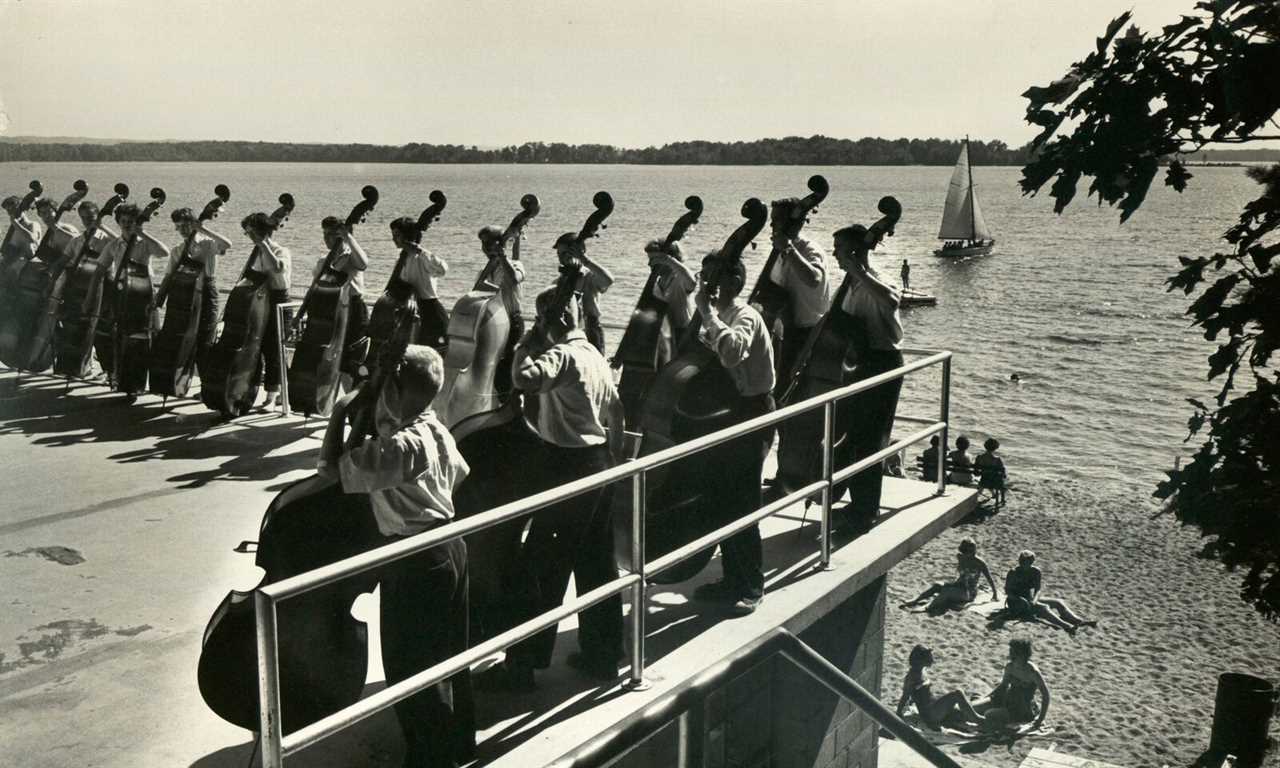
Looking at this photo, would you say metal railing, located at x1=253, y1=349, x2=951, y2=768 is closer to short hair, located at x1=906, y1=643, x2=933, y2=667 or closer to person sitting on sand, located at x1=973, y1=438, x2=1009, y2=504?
short hair, located at x1=906, y1=643, x2=933, y2=667

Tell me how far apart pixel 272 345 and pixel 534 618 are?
5966mm

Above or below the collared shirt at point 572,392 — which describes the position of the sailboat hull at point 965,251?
below

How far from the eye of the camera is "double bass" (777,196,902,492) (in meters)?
6.51

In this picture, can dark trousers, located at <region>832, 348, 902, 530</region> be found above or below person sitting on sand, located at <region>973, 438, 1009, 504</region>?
above

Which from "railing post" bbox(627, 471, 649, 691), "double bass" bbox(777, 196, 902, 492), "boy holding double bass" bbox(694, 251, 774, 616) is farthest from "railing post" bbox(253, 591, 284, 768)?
"double bass" bbox(777, 196, 902, 492)

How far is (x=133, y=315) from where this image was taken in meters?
10.2

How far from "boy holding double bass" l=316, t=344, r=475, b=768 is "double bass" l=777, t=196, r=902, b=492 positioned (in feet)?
8.58

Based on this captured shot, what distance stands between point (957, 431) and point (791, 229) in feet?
135

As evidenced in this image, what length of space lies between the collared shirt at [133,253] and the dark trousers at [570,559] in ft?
19.3

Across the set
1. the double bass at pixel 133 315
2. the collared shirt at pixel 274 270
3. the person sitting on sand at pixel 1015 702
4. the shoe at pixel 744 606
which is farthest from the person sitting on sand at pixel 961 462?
the shoe at pixel 744 606

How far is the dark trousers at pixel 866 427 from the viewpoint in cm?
700

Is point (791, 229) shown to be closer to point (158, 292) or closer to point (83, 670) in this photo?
point (83, 670)

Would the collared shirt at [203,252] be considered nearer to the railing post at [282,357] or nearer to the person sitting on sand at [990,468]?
the railing post at [282,357]

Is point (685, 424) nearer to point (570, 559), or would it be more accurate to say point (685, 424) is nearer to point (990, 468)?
point (570, 559)
